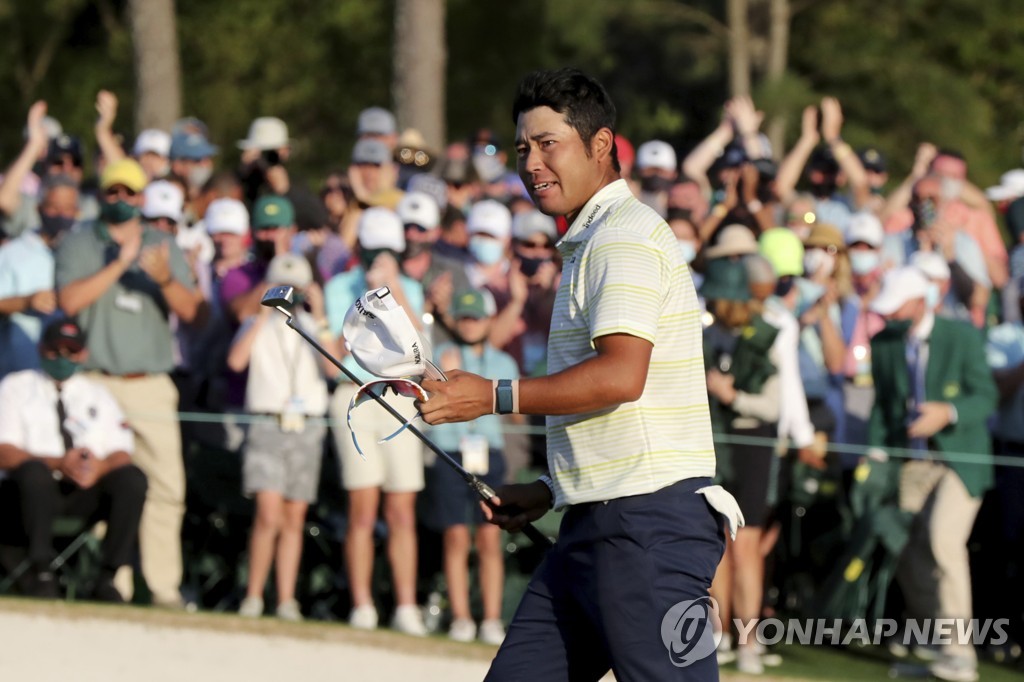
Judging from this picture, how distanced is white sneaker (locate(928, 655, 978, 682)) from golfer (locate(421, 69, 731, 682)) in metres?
4.61

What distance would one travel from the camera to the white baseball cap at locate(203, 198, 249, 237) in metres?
10.6

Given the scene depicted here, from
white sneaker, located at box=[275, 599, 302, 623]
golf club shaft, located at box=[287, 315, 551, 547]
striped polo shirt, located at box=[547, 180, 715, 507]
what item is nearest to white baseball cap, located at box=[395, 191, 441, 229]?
white sneaker, located at box=[275, 599, 302, 623]

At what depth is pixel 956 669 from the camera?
9.25 meters

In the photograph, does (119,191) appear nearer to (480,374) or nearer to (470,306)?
(470,306)

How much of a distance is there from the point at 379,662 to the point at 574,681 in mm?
3727

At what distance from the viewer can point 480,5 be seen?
32.1 m

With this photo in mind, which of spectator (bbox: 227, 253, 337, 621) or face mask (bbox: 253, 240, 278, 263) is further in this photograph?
face mask (bbox: 253, 240, 278, 263)

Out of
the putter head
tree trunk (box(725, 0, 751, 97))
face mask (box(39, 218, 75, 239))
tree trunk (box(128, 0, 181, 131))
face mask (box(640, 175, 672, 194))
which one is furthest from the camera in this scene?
tree trunk (box(725, 0, 751, 97))

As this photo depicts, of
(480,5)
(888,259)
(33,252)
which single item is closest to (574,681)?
(33,252)

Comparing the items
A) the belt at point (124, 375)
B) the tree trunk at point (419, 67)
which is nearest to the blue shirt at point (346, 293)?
the belt at point (124, 375)

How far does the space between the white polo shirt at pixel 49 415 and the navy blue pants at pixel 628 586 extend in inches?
202

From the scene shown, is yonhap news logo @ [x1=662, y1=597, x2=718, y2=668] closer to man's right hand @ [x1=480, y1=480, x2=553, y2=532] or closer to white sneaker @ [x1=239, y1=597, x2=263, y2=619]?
man's right hand @ [x1=480, y1=480, x2=553, y2=532]

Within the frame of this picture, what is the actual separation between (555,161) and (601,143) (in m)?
0.15

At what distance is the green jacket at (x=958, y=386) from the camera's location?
31.1 feet
